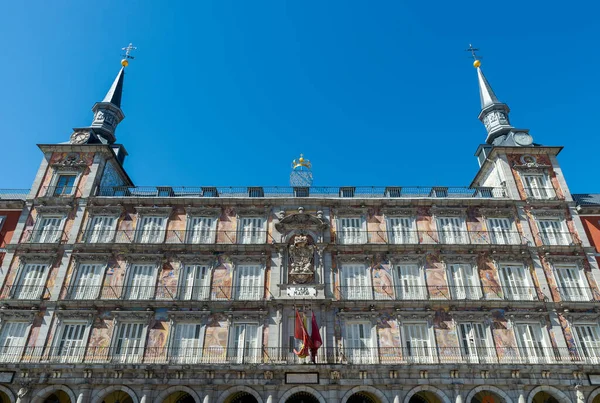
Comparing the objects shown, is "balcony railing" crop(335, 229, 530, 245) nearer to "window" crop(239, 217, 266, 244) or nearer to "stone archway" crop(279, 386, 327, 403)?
"window" crop(239, 217, 266, 244)

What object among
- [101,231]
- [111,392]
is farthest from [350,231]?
[111,392]

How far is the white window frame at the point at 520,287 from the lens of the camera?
91.9ft

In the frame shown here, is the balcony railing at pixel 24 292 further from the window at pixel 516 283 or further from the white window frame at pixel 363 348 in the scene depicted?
the window at pixel 516 283

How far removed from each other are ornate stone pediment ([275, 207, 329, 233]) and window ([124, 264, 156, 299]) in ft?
29.6

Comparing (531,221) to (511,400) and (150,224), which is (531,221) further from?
(150,224)

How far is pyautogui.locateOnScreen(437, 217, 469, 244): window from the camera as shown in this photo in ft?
99.8

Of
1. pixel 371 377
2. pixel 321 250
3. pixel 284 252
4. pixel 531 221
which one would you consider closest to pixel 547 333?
pixel 531 221

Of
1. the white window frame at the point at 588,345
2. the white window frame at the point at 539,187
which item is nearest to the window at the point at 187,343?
the white window frame at the point at 588,345

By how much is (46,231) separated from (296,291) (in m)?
18.0

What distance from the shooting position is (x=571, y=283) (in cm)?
2859

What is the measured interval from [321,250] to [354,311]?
15.2ft

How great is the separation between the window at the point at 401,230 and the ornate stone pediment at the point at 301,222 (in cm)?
467

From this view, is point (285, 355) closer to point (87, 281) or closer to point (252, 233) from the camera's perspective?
point (252, 233)

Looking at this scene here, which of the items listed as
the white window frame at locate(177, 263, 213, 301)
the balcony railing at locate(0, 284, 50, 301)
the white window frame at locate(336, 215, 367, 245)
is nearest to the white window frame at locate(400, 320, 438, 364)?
the white window frame at locate(336, 215, 367, 245)
